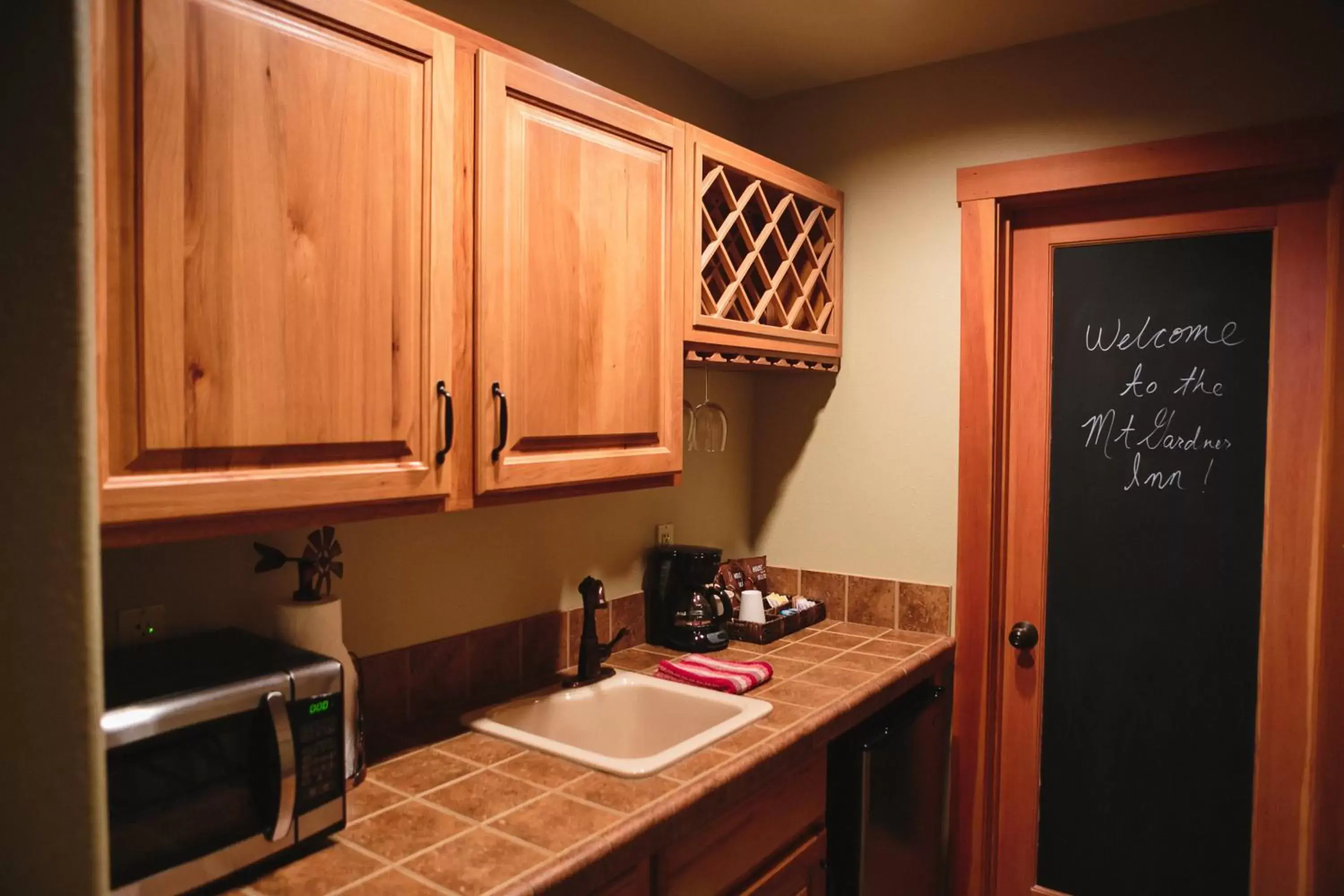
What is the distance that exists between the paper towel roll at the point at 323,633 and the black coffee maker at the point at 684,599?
1047 millimetres

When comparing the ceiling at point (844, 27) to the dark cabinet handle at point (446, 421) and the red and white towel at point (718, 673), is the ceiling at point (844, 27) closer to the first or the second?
the dark cabinet handle at point (446, 421)

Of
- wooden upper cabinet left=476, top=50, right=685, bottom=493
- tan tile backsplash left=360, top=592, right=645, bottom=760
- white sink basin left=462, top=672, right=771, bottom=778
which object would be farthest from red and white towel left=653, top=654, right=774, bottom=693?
wooden upper cabinet left=476, top=50, right=685, bottom=493

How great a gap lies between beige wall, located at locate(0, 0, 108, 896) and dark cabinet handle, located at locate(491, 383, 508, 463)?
1130 mm

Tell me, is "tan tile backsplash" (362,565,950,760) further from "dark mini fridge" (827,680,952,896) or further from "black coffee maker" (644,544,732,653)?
"dark mini fridge" (827,680,952,896)

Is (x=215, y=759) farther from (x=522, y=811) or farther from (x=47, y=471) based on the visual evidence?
(x=47, y=471)

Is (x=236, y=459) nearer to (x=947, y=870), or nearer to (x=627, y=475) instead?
(x=627, y=475)

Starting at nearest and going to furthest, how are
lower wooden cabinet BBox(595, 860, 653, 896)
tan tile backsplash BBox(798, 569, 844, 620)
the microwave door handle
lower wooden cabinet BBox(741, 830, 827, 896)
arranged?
the microwave door handle, lower wooden cabinet BBox(595, 860, 653, 896), lower wooden cabinet BBox(741, 830, 827, 896), tan tile backsplash BBox(798, 569, 844, 620)

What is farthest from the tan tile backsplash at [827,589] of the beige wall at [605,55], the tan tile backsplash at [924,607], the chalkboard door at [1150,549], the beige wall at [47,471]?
the beige wall at [47,471]

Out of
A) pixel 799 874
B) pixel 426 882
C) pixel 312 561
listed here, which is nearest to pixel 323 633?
pixel 312 561

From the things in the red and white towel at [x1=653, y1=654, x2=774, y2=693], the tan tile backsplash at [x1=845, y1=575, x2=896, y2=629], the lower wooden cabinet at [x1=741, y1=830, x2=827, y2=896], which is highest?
the tan tile backsplash at [x1=845, y1=575, x2=896, y2=629]

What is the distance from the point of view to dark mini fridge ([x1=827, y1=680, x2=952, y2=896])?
1988mm

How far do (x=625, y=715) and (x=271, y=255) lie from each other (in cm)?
133

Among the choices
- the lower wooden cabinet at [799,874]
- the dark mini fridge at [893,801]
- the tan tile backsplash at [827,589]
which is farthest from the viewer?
the tan tile backsplash at [827,589]

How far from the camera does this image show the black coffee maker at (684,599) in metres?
2.39
